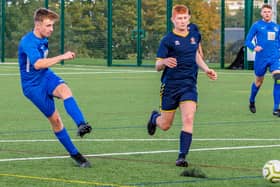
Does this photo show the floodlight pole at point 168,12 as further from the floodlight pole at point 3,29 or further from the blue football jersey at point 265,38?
the blue football jersey at point 265,38

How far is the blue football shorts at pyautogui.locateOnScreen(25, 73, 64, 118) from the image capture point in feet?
35.6

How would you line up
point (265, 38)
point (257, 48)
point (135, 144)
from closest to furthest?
point (135, 144) → point (257, 48) → point (265, 38)

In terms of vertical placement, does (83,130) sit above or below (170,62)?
below

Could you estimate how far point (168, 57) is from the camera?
447 inches

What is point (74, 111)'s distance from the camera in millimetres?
10539

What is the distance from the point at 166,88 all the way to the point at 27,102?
10354mm

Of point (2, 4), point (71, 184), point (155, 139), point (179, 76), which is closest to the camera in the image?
point (71, 184)

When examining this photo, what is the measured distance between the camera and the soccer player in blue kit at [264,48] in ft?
60.5

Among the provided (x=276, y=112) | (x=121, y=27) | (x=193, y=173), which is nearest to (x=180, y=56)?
(x=193, y=173)

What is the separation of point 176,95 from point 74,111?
4.64 feet

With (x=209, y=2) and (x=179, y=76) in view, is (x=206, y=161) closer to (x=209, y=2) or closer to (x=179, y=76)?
(x=179, y=76)

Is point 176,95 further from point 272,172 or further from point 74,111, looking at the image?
point 272,172

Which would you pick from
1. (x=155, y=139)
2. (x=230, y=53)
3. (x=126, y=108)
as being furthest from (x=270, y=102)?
(x=230, y=53)

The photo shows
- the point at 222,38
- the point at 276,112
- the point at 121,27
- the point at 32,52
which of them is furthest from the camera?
the point at 121,27
